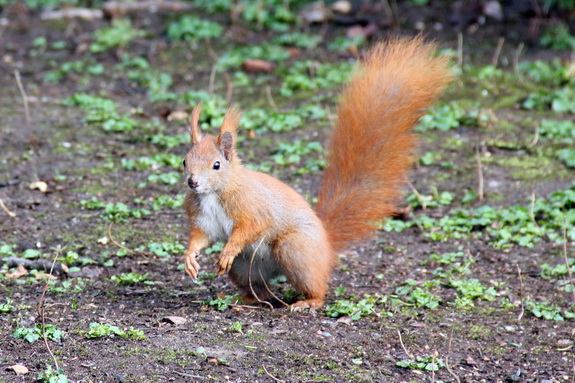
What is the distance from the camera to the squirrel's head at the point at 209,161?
10.1ft

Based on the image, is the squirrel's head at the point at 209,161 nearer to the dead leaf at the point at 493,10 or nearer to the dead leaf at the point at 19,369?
the dead leaf at the point at 19,369

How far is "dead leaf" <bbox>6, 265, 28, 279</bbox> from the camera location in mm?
3414

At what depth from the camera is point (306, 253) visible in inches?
128

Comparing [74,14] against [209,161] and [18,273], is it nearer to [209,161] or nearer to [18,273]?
[18,273]

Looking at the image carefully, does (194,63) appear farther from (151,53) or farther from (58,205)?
(58,205)

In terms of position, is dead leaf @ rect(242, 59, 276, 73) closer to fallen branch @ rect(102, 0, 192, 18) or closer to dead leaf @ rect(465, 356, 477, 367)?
fallen branch @ rect(102, 0, 192, 18)

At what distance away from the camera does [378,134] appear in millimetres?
3547

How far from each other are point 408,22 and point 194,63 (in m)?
1.85

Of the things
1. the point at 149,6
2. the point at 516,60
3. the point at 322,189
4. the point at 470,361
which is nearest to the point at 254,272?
the point at 322,189

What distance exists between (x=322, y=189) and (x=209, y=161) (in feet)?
2.32

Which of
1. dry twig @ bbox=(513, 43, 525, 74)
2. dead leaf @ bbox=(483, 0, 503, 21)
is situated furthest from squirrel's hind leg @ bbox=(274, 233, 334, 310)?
dead leaf @ bbox=(483, 0, 503, 21)

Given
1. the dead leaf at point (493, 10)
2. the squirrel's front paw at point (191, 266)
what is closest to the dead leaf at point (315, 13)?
the dead leaf at point (493, 10)

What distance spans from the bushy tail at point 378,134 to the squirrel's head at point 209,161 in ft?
1.88

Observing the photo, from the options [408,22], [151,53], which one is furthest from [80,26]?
[408,22]
